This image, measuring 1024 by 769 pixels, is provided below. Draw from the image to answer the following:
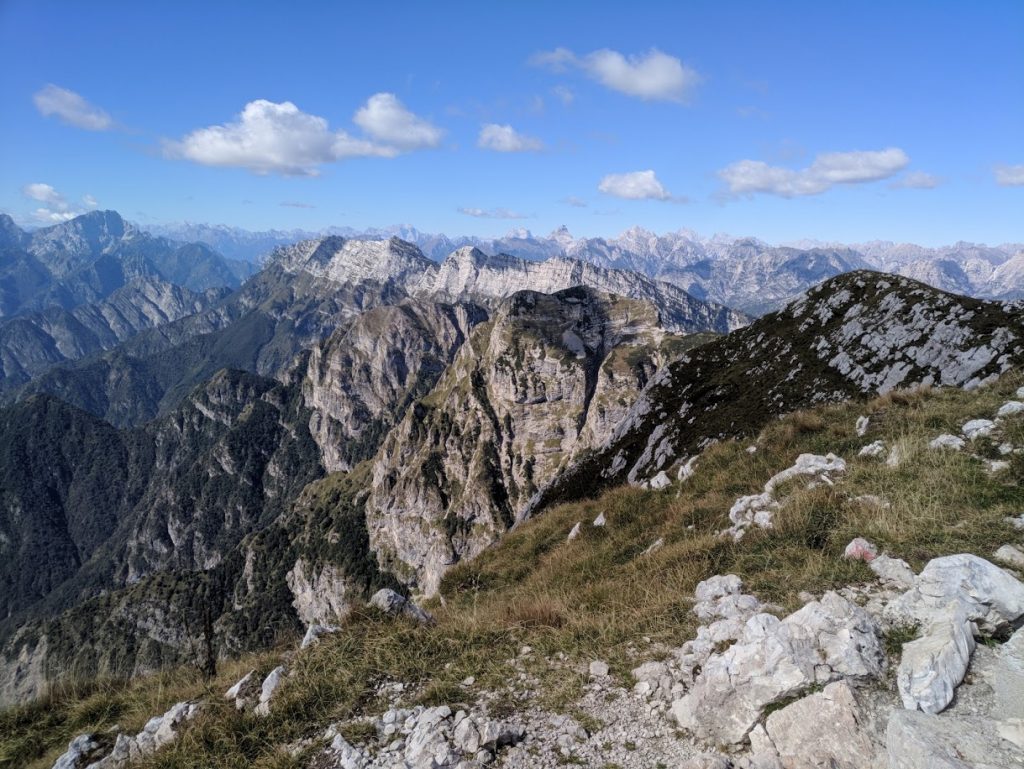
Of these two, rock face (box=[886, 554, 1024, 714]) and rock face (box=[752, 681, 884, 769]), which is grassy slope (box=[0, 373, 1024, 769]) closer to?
rock face (box=[886, 554, 1024, 714])

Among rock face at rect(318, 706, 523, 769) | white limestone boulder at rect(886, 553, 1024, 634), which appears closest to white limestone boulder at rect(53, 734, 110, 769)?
rock face at rect(318, 706, 523, 769)

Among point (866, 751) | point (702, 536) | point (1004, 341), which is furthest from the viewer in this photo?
point (1004, 341)

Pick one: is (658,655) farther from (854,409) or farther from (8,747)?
(854,409)

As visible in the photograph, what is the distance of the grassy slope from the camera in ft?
25.2

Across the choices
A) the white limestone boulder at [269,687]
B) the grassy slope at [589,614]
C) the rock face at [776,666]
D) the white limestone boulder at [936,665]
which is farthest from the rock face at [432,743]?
the white limestone boulder at [936,665]

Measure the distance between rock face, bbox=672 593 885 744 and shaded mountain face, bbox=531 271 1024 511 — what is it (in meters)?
23.3

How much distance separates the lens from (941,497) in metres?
9.88

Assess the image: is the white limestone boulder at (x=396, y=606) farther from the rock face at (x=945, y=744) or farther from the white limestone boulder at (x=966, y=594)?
the white limestone boulder at (x=966, y=594)

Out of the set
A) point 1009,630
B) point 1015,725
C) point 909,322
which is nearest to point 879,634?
point 1009,630

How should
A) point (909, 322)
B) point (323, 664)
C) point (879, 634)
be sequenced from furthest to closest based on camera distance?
point (909, 322), point (323, 664), point (879, 634)

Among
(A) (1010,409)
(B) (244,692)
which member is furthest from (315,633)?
(A) (1010,409)

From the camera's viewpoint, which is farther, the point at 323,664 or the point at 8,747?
the point at 8,747

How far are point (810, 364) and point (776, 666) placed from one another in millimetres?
48073

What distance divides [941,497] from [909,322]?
4082 centimetres
